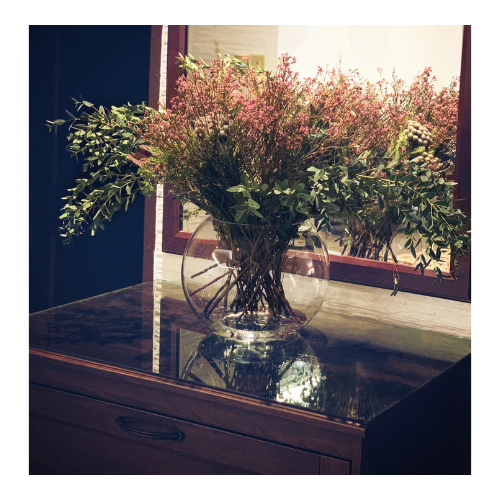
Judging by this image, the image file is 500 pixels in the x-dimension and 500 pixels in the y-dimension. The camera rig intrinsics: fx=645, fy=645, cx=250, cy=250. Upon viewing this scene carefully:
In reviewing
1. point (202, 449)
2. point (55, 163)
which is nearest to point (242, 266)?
point (202, 449)

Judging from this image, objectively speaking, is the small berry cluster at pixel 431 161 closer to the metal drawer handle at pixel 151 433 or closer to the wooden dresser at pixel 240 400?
the wooden dresser at pixel 240 400

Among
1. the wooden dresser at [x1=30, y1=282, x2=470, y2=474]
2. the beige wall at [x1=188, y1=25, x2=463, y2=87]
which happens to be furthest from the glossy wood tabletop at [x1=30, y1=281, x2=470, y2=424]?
the beige wall at [x1=188, y1=25, x2=463, y2=87]

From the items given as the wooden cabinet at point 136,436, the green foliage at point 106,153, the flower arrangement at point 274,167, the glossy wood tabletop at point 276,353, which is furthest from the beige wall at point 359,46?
the wooden cabinet at point 136,436

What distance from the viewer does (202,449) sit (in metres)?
1.35

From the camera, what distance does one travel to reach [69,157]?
2.49m

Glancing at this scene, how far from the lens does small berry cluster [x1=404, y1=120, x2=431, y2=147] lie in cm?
168

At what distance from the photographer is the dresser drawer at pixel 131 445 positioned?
1287mm

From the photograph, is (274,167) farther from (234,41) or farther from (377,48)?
(234,41)

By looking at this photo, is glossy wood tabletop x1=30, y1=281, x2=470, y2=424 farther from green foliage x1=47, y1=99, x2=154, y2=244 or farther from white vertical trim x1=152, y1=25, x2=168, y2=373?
green foliage x1=47, y1=99, x2=154, y2=244

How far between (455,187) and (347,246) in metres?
0.34

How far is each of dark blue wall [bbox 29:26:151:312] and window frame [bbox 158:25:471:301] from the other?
164 millimetres

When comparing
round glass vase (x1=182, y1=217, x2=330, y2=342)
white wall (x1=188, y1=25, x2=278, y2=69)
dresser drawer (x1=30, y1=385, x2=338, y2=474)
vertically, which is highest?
white wall (x1=188, y1=25, x2=278, y2=69)

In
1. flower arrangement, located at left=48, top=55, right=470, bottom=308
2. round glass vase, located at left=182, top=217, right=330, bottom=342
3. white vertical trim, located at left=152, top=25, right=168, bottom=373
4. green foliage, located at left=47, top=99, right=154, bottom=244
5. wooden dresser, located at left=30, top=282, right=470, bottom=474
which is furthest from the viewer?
white vertical trim, located at left=152, top=25, right=168, bottom=373

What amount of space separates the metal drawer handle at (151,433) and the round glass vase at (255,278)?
11.3 inches
